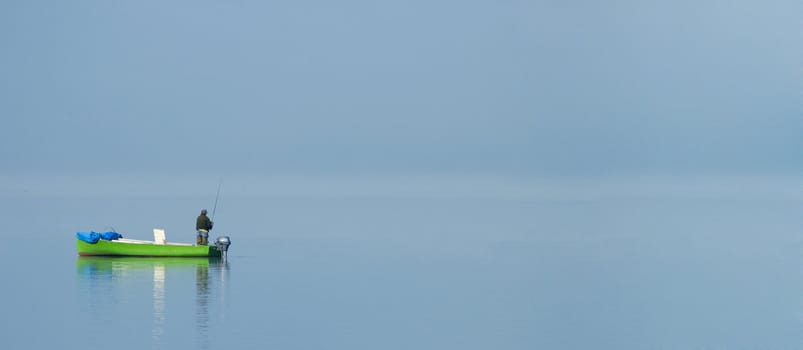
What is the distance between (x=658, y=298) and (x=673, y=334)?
551cm

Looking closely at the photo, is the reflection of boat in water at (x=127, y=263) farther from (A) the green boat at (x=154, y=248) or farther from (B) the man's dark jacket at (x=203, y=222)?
(B) the man's dark jacket at (x=203, y=222)

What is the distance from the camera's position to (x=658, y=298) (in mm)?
34906

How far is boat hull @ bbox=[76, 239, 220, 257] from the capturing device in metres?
40.5

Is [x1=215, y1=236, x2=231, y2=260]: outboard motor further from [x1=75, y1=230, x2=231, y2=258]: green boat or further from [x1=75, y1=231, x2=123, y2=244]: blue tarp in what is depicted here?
[x1=75, y1=231, x2=123, y2=244]: blue tarp

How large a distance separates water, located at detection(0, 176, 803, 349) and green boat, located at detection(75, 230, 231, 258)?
1.15 ft

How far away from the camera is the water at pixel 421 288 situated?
28.8m

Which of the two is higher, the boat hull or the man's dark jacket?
the man's dark jacket

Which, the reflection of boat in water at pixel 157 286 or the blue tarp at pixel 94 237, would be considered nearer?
the reflection of boat in water at pixel 157 286

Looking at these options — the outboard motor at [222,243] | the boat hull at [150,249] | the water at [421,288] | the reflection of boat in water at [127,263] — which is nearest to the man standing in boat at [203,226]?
the outboard motor at [222,243]

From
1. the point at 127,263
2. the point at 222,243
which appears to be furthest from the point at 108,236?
the point at 222,243

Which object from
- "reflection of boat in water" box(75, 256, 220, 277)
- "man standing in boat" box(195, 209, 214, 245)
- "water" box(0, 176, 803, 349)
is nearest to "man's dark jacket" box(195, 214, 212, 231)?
"man standing in boat" box(195, 209, 214, 245)

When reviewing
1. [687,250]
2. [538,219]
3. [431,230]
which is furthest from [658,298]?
[538,219]

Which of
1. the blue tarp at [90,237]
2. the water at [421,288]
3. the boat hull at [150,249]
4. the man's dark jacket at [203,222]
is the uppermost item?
the man's dark jacket at [203,222]

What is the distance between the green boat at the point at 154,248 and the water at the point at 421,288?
0.35m
